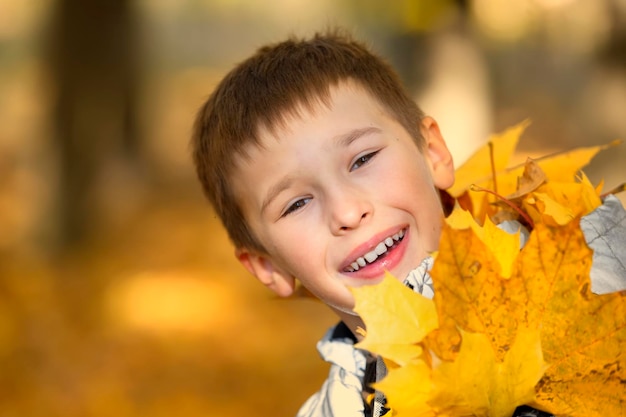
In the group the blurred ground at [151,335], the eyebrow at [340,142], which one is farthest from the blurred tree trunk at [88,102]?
the eyebrow at [340,142]

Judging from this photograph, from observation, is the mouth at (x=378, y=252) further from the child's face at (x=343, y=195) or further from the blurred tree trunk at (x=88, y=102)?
the blurred tree trunk at (x=88, y=102)

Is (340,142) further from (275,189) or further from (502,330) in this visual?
(502,330)

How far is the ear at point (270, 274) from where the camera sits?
1.53 meters

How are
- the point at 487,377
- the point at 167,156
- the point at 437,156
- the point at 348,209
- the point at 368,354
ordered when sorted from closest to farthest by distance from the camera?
the point at 487,377
the point at 348,209
the point at 368,354
the point at 437,156
the point at 167,156

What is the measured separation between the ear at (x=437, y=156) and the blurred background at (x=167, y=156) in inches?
65.5

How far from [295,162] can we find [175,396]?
202cm

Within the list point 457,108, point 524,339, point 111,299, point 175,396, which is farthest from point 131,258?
point 524,339

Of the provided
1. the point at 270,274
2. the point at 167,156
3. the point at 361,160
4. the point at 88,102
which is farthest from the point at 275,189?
the point at 167,156

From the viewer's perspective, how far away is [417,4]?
21.3 feet

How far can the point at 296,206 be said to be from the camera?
4.43 feet

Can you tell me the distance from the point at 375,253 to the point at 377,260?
0.01 m

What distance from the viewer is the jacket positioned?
95 cm

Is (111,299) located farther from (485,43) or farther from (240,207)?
(485,43)

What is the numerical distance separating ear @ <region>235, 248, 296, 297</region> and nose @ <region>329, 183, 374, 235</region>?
0.27 m
